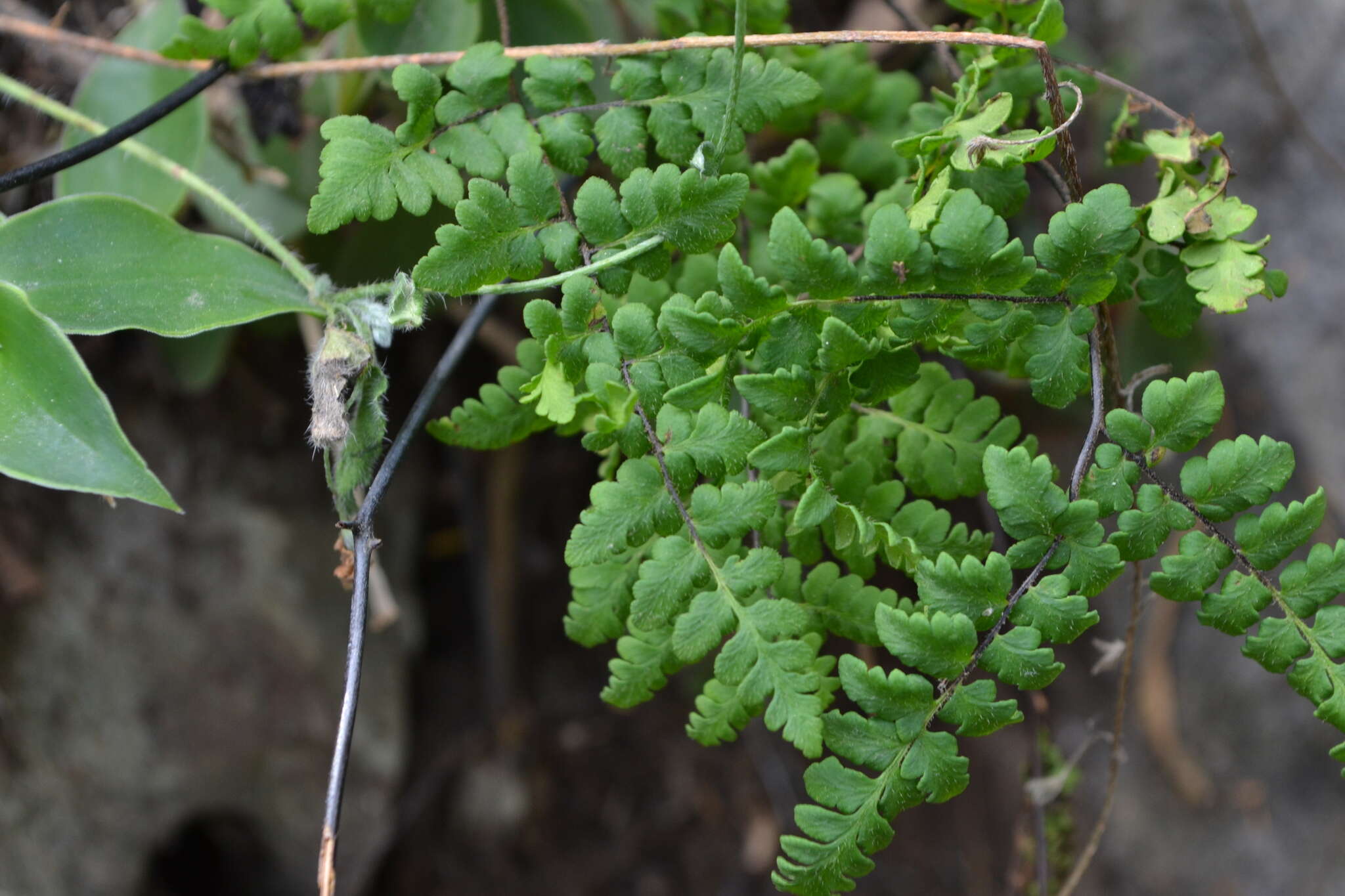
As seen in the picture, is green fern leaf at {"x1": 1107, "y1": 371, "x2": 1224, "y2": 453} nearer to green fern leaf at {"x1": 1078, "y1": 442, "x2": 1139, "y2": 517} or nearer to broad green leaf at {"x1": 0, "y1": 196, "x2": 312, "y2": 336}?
green fern leaf at {"x1": 1078, "y1": 442, "x2": 1139, "y2": 517}

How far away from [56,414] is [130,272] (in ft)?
0.43

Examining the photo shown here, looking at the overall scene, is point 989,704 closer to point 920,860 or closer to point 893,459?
point 893,459

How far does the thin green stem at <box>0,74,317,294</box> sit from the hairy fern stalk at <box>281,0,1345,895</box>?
0.29 ft

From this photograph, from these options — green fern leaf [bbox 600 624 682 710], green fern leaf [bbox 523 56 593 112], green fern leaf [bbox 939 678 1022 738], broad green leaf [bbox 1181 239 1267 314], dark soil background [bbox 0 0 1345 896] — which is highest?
green fern leaf [bbox 523 56 593 112]

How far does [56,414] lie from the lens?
2.05ft

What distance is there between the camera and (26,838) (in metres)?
1.21

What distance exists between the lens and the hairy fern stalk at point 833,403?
1.80ft

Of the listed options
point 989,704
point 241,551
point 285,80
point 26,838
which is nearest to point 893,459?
point 989,704

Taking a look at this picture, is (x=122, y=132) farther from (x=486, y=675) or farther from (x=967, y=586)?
(x=486, y=675)

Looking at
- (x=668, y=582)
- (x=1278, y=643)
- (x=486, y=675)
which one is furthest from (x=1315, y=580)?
(x=486, y=675)

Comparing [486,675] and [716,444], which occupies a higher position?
[716,444]

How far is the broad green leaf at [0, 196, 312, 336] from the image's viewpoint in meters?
0.66

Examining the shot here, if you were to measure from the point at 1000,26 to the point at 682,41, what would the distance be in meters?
0.26

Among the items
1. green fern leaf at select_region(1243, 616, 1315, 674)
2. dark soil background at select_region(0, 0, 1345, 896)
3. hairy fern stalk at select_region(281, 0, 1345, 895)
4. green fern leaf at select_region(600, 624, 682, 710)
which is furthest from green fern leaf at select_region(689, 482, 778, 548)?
dark soil background at select_region(0, 0, 1345, 896)
